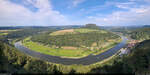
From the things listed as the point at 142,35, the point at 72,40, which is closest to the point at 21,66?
the point at 72,40

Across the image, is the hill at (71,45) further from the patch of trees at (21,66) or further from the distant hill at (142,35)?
the distant hill at (142,35)

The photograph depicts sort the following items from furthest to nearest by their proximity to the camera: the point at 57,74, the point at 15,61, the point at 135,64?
the point at 15,61 → the point at 57,74 → the point at 135,64

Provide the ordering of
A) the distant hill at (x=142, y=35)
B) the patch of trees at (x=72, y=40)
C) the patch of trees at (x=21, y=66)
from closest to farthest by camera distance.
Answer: the patch of trees at (x=21, y=66) < the patch of trees at (x=72, y=40) < the distant hill at (x=142, y=35)

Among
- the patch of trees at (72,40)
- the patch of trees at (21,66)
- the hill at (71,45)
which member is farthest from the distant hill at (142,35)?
the patch of trees at (21,66)

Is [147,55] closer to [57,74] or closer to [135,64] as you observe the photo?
[135,64]

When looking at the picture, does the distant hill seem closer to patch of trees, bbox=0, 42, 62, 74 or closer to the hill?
the hill

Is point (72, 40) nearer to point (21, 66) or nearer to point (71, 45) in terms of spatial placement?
point (71, 45)

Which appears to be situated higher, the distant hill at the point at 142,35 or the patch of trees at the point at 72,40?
the distant hill at the point at 142,35

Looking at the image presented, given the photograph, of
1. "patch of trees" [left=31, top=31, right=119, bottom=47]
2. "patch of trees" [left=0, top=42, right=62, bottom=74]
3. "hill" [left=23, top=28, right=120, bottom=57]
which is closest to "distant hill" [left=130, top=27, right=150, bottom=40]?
"hill" [left=23, top=28, right=120, bottom=57]

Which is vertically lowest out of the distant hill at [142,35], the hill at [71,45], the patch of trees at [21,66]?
the hill at [71,45]

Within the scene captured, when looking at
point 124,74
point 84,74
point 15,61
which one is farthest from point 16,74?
point 124,74

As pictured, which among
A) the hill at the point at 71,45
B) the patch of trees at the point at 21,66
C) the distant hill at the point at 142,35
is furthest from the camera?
the distant hill at the point at 142,35
